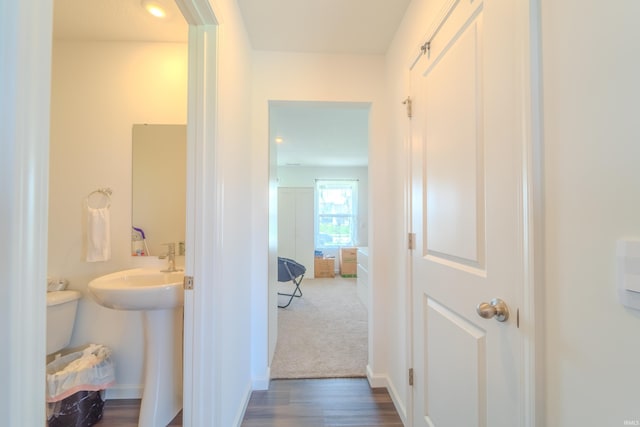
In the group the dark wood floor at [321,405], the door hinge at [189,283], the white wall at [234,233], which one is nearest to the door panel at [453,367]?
the dark wood floor at [321,405]

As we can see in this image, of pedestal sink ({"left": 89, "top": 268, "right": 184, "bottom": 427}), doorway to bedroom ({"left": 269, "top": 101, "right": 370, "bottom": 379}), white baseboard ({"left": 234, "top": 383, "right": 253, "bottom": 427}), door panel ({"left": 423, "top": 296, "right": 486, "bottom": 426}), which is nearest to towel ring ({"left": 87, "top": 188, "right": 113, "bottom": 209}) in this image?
pedestal sink ({"left": 89, "top": 268, "right": 184, "bottom": 427})

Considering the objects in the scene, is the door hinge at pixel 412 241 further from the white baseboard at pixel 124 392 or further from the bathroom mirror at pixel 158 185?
the white baseboard at pixel 124 392

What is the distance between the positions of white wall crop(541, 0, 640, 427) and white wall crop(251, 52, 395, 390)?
1285 millimetres

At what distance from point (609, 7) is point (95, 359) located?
2558mm

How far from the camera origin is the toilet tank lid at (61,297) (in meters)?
1.57

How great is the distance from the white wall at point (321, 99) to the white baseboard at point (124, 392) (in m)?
0.86

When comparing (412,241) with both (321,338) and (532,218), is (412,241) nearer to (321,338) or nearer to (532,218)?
(532,218)

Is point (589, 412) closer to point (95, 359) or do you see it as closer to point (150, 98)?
point (95, 359)

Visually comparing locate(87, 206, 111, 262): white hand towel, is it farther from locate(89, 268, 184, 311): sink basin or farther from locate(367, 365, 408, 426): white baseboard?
locate(367, 365, 408, 426): white baseboard

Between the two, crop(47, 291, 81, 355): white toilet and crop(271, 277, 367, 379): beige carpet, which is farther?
crop(271, 277, 367, 379): beige carpet

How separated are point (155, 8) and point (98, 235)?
1407mm

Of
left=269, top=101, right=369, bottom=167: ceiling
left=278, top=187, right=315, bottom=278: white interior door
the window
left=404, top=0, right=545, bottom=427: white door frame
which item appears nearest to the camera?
left=404, top=0, right=545, bottom=427: white door frame

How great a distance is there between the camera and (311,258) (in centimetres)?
567

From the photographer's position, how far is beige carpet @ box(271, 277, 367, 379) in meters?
2.14
